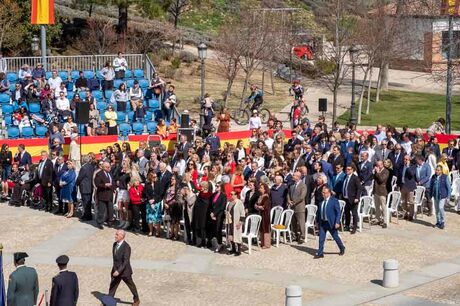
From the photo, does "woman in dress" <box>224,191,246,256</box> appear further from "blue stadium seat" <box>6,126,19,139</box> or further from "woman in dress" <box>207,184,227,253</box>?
"blue stadium seat" <box>6,126,19,139</box>

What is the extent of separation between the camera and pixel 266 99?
168 feet

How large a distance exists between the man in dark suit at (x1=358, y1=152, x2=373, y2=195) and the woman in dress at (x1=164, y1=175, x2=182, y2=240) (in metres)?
4.90

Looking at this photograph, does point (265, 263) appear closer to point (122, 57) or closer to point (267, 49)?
point (122, 57)

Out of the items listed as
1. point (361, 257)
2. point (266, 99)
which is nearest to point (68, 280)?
point (361, 257)

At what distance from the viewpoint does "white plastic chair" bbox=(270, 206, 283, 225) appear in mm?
25045

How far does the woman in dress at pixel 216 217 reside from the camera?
24.4 m

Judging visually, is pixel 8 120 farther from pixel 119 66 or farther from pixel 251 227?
pixel 251 227

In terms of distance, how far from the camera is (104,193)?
26.8 m

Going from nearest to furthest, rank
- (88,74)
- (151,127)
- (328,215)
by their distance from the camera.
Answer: (328,215)
(151,127)
(88,74)

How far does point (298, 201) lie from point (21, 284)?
29.1ft

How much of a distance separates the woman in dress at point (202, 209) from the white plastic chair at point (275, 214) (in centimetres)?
151

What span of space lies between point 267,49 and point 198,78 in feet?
16.5

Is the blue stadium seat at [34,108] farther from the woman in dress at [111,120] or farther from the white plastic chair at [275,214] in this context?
the white plastic chair at [275,214]

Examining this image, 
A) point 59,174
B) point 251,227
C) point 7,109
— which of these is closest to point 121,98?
point 7,109
